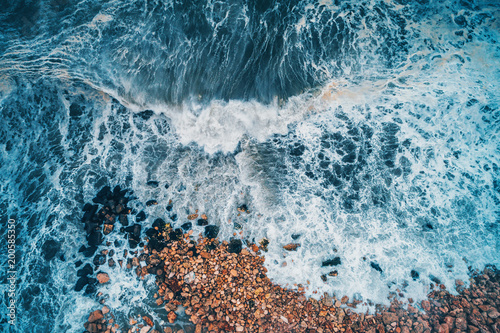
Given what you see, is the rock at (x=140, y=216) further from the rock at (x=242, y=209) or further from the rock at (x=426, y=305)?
the rock at (x=426, y=305)

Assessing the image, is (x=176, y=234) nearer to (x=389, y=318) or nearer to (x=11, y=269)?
(x=11, y=269)

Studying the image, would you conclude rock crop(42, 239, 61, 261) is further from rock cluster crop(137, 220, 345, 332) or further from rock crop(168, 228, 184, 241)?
rock crop(168, 228, 184, 241)

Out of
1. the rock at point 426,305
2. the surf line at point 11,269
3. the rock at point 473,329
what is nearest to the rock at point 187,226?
the surf line at point 11,269

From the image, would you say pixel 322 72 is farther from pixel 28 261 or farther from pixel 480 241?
pixel 28 261

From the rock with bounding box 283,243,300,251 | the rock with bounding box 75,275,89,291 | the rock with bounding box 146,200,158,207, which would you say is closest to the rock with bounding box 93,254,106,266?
the rock with bounding box 75,275,89,291

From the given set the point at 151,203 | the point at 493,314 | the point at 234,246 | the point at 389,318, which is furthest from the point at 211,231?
the point at 493,314

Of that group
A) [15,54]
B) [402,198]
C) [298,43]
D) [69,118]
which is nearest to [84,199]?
Answer: [69,118]
